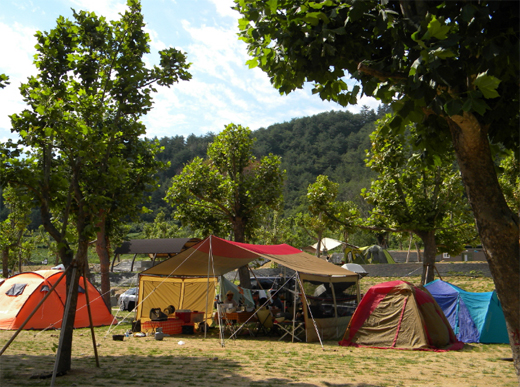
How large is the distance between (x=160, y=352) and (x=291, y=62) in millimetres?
6202

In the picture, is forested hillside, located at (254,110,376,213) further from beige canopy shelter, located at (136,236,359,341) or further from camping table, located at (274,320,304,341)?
camping table, located at (274,320,304,341)

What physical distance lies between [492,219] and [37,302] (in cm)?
1135

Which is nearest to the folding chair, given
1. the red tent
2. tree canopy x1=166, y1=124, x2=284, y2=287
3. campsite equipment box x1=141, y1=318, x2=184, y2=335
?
campsite equipment box x1=141, y1=318, x2=184, y2=335

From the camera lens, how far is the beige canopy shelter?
10.6 meters

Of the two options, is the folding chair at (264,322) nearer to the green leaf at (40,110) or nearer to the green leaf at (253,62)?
the green leaf at (40,110)

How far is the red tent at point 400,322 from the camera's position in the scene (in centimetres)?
932

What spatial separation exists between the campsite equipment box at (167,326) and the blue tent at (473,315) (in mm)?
6402

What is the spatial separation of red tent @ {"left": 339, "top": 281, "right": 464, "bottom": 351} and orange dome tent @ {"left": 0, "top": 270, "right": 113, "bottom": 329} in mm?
6838

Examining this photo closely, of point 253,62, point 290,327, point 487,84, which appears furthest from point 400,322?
point 487,84

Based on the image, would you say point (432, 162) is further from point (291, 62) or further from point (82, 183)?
point (82, 183)

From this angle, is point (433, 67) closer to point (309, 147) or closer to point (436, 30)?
point (436, 30)

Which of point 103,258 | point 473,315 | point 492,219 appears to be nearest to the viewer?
point 492,219

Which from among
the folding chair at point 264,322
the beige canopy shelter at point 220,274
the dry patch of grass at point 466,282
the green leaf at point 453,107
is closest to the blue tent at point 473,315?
the beige canopy shelter at point 220,274

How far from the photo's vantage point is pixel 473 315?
10.3 metres
